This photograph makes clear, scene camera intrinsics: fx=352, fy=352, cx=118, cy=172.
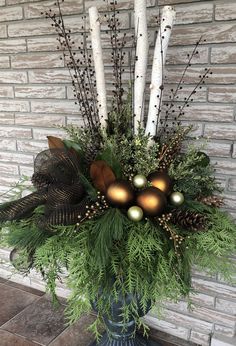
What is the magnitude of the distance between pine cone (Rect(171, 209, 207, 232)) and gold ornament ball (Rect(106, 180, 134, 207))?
0.48ft

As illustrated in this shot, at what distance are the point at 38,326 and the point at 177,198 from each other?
1047 millimetres

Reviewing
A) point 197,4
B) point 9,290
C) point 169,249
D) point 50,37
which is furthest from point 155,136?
point 9,290

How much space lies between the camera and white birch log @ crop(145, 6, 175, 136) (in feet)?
3.58

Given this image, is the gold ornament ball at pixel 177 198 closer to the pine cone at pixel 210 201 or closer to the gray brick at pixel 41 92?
the pine cone at pixel 210 201

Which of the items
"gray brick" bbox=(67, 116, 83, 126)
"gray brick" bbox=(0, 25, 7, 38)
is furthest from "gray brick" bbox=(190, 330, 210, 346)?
"gray brick" bbox=(0, 25, 7, 38)

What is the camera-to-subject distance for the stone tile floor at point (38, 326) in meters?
1.58

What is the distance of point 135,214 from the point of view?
1003mm

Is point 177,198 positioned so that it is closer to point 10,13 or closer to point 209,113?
point 209,113

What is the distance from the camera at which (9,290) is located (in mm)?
1985

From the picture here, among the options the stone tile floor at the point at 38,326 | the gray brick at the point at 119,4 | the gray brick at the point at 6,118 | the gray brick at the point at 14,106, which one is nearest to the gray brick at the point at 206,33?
the gray brick at the point at 119,4

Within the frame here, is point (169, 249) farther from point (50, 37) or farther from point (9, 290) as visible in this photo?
point (9, 290)

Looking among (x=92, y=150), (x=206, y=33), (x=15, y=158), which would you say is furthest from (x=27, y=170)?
(x=206, y=33)

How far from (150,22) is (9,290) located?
1.57 meters

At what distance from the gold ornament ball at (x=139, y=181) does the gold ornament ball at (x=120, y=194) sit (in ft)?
0.10
